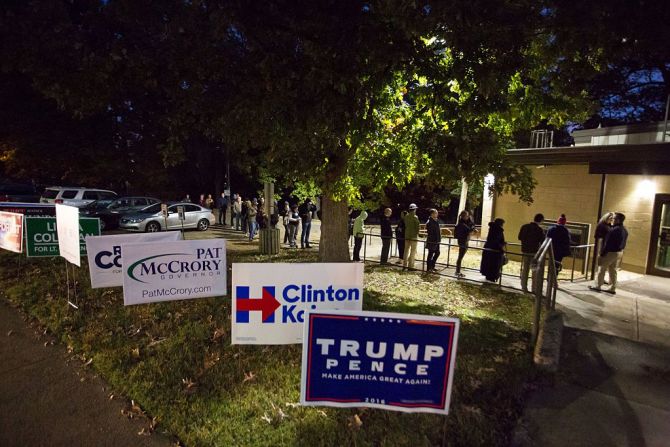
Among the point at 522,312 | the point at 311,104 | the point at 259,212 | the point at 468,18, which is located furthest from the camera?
the point at 259,212

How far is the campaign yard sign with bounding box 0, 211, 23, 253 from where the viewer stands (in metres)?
8.67

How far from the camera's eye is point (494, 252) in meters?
9.01

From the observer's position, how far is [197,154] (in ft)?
124

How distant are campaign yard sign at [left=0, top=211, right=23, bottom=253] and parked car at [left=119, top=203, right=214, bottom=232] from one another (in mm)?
6969

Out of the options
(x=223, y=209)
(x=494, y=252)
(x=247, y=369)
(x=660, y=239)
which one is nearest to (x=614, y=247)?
(x=494, y=252)

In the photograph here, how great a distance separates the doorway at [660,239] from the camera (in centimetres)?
1023

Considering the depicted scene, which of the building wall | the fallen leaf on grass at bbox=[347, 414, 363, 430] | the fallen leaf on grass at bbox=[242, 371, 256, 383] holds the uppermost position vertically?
the building wall

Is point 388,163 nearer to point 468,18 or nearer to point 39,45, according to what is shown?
point 468,18

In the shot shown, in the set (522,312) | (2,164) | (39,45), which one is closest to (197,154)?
(2,164)

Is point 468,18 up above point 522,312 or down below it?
above

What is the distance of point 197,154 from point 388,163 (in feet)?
113

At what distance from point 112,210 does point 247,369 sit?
1668cm

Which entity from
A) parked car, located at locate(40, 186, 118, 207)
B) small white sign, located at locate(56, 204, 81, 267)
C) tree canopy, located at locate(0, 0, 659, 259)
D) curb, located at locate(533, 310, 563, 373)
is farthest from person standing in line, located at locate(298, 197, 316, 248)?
parked car, located at locate(40, 186, 118, 207)

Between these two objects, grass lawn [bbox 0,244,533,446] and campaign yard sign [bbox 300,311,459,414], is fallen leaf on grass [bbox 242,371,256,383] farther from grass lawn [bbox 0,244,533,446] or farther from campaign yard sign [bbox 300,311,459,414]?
campaign yard sign [bbox 300,311,459,414]
